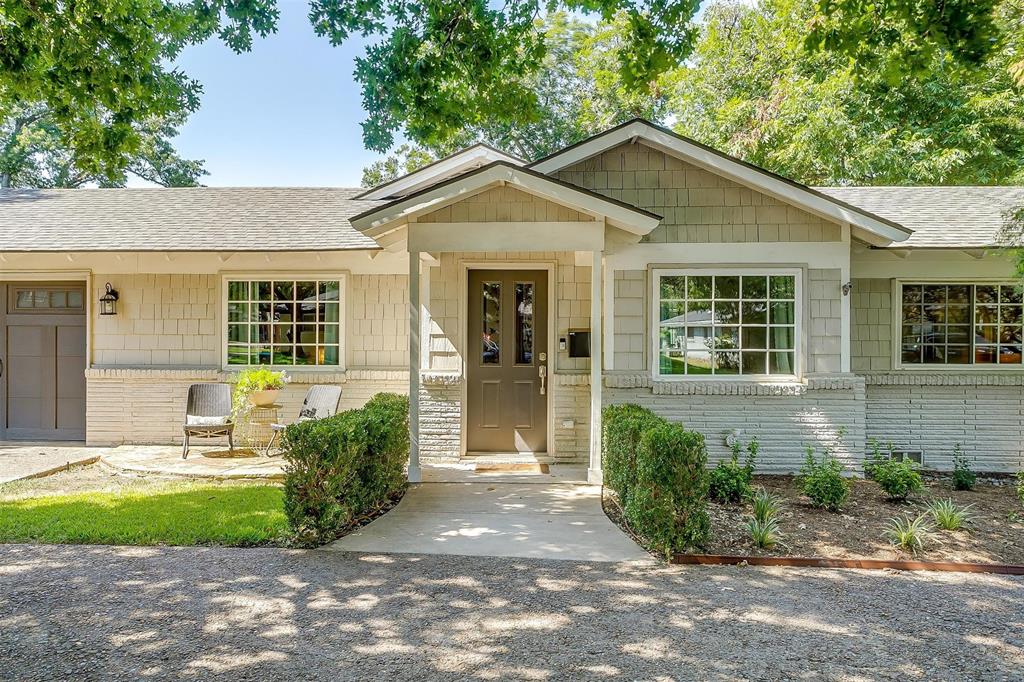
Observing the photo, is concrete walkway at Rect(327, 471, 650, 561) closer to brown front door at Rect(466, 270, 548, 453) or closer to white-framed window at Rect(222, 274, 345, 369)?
brown front door at Rect(466, 270, 548, 453)

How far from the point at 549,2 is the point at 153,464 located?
293 inches

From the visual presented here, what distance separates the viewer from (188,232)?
9.35 meters

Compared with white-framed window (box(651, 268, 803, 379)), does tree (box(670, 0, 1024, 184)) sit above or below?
above


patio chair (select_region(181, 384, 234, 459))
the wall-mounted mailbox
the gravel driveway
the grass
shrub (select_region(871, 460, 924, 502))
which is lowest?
the gravel driveway

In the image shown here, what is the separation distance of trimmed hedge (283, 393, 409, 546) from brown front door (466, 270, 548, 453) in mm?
2826

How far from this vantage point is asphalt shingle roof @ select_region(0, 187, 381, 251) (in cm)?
887

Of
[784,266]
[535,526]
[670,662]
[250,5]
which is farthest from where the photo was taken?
[784,266]

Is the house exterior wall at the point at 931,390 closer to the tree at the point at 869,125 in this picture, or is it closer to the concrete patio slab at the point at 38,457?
the tree at the point at 869,125

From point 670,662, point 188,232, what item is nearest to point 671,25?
point 670,662

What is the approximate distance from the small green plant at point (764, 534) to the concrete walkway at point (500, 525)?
96cm

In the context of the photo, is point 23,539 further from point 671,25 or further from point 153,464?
point 671,25

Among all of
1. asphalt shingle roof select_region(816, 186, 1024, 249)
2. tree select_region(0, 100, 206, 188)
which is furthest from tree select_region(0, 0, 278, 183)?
tree select_region(0, 100, 206, 188)

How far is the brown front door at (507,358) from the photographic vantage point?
330 inches

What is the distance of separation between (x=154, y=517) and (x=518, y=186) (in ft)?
16.1
